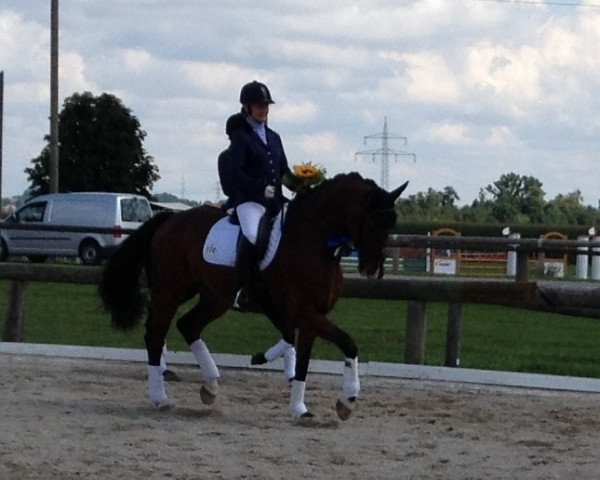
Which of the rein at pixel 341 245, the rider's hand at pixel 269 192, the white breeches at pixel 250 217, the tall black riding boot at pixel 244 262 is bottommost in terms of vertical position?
the tall black riding boot at pixel 244 262

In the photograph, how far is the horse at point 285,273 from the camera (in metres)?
8.77

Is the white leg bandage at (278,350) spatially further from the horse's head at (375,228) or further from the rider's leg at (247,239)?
the horse's head at (375,228)

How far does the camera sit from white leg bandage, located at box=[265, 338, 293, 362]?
10858 millimetres

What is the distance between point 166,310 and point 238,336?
4.81 meters

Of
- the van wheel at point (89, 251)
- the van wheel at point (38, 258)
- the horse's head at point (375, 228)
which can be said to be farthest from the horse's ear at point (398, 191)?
the van wheel at point (38, 258)

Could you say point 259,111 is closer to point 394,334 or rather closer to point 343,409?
point 343,409

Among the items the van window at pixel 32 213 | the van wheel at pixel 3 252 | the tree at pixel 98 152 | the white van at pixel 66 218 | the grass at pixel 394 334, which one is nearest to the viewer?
the grass at pixel 394 334

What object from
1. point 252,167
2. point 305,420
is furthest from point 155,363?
point 252,167

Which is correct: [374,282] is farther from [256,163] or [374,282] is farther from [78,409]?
[78,409]

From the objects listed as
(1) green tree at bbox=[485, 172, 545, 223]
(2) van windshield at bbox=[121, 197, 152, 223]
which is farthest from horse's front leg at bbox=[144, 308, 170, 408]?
(1) green tree at bbox=[485, 172, 545, 223]

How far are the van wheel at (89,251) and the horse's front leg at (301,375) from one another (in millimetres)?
20037

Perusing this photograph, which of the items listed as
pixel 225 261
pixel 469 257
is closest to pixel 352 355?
pixel 225 261

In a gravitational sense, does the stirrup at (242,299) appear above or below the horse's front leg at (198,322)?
above

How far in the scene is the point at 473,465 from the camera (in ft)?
24.4
